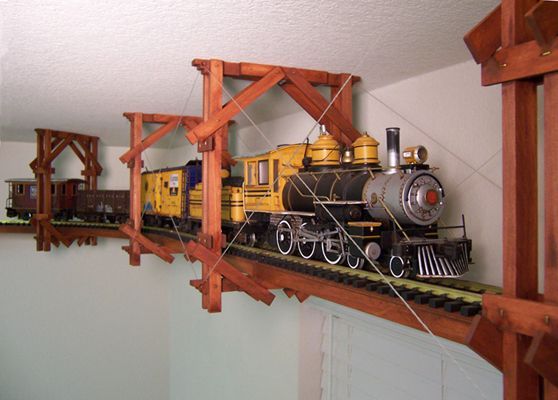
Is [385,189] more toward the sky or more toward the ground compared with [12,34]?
more toward the ground

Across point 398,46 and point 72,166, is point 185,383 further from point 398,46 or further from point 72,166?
point 398,46

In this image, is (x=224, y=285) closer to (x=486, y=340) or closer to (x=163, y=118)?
(x=486, y=340)

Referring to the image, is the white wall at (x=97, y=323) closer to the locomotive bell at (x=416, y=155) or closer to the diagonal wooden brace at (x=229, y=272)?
the diagonal wooden brace at (x=229, y=272)

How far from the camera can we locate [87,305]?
46.2 feet

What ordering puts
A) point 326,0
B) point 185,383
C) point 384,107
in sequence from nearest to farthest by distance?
1. point 326,0
2. point 384,107
3. point 185,383

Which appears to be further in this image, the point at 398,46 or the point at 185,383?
the point at 185,383

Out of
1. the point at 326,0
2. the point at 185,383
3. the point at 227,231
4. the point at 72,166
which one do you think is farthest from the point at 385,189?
the point at 72,166

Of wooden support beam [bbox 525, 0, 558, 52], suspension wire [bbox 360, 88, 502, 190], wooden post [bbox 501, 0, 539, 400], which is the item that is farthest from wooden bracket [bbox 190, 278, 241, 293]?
wooden support beam [bbox 525, 0, 558, 52]

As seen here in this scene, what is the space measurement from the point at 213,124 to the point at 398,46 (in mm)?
2404

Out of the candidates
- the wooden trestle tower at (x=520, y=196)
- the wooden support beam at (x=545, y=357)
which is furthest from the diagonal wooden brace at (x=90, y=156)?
the wooden support beam at (x=545, y=357)

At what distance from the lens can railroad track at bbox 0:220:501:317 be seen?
152 inches

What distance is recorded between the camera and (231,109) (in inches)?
243

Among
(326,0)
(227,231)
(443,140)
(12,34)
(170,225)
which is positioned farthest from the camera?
(170,225)

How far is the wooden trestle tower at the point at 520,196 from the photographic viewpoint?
268cm
